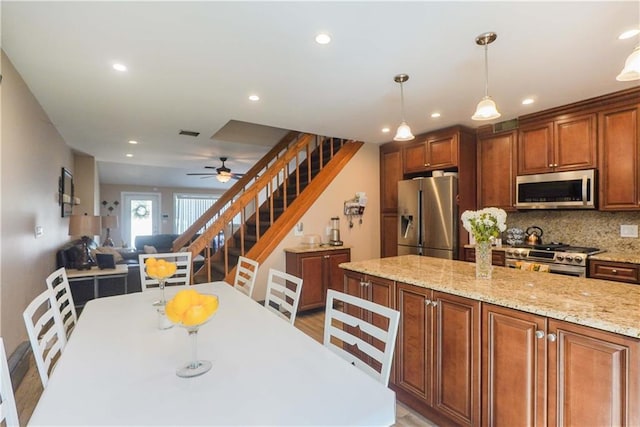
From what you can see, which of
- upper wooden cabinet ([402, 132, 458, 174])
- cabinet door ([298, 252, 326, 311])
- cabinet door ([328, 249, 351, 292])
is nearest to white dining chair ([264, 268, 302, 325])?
cabinet door ([298, 252, 326, 311])

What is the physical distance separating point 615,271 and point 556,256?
45cm

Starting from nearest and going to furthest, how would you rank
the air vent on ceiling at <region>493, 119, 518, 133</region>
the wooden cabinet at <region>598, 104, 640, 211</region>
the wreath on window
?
the wooden cabinet at <region>598, 104, 640, 211</region>, the air vent on ceiling at <region>493, 119, 518, 133</region>, the wreath on window

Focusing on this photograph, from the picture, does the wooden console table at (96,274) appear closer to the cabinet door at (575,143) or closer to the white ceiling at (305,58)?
the white ceiling at (305,58)

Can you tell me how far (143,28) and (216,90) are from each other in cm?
98

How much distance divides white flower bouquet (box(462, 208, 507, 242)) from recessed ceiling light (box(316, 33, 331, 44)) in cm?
148

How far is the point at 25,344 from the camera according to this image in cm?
280

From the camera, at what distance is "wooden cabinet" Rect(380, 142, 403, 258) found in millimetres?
5043

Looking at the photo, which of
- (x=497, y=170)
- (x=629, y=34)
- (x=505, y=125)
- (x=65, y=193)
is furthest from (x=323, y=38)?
(x=65, y=193)

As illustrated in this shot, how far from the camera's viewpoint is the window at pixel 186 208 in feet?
36.1

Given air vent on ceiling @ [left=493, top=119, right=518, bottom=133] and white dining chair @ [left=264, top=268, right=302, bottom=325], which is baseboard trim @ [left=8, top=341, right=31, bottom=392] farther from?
air vent on ceiling @ [left=493, top=119, right=518, bottom=133]

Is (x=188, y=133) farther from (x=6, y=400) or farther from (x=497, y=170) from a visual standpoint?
(x=497, y=170)

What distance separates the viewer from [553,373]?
1448 mm

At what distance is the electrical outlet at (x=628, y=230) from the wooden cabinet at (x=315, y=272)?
310 cm

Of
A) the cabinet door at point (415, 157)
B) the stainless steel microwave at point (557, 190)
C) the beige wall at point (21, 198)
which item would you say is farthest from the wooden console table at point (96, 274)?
the stainless steel microwave at point (557, 190)
